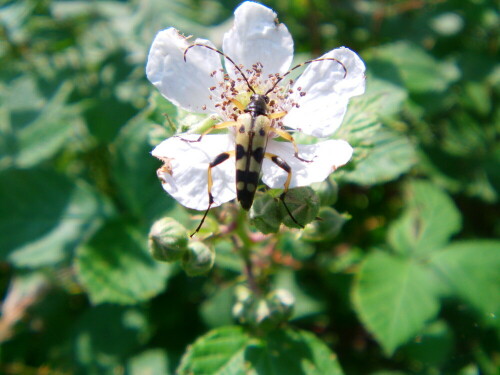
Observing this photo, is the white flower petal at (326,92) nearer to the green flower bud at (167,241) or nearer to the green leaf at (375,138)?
the green leaf at (375,138)

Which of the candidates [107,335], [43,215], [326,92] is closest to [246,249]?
[326,92]

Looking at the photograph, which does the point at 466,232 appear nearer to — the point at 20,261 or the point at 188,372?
the point at 188,372

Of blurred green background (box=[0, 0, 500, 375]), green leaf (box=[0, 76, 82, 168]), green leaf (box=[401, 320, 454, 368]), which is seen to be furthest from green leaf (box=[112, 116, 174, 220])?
green leaf (box=[401, 320, 454, 368])

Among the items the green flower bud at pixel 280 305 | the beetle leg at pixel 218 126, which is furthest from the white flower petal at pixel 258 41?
the green flower bud at pixel 280 305

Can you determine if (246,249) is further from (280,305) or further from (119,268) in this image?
(119,268)

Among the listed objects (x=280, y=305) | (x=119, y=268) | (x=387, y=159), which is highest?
(x=387, y=159)

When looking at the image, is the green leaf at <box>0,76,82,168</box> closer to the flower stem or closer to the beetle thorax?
the flower stem
